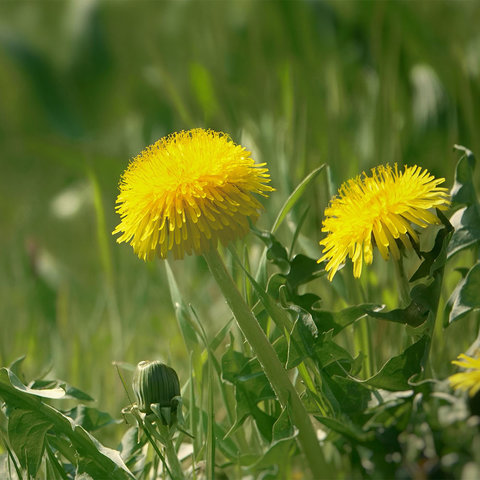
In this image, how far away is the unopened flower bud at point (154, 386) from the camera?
657mm

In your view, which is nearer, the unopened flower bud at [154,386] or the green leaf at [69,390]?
the unopened flower bud at [154,386]

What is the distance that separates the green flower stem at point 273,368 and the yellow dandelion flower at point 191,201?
0.04 m

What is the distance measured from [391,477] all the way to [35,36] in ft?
8.37

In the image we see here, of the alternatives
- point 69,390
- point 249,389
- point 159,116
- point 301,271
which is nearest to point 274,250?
point 301,271

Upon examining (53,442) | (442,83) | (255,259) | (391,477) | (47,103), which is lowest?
(391,477)

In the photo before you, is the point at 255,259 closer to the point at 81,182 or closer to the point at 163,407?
the point at 163,407

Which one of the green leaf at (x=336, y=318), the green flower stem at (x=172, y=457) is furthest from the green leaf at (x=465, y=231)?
the green flower stem at (x=172, y=457)

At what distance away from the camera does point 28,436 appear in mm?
709

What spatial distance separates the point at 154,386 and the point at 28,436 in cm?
15

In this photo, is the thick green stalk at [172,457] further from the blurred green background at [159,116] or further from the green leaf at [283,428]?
the blurred green background at [159,116]

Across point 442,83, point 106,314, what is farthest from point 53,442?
point 442,83

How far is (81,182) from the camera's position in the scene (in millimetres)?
2188

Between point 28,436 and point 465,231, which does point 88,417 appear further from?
point 465,231

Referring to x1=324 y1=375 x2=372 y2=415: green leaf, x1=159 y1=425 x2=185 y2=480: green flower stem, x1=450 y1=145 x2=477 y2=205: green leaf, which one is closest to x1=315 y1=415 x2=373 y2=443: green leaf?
x1=324 y1=375 x2=372 y2=415: green leaf
